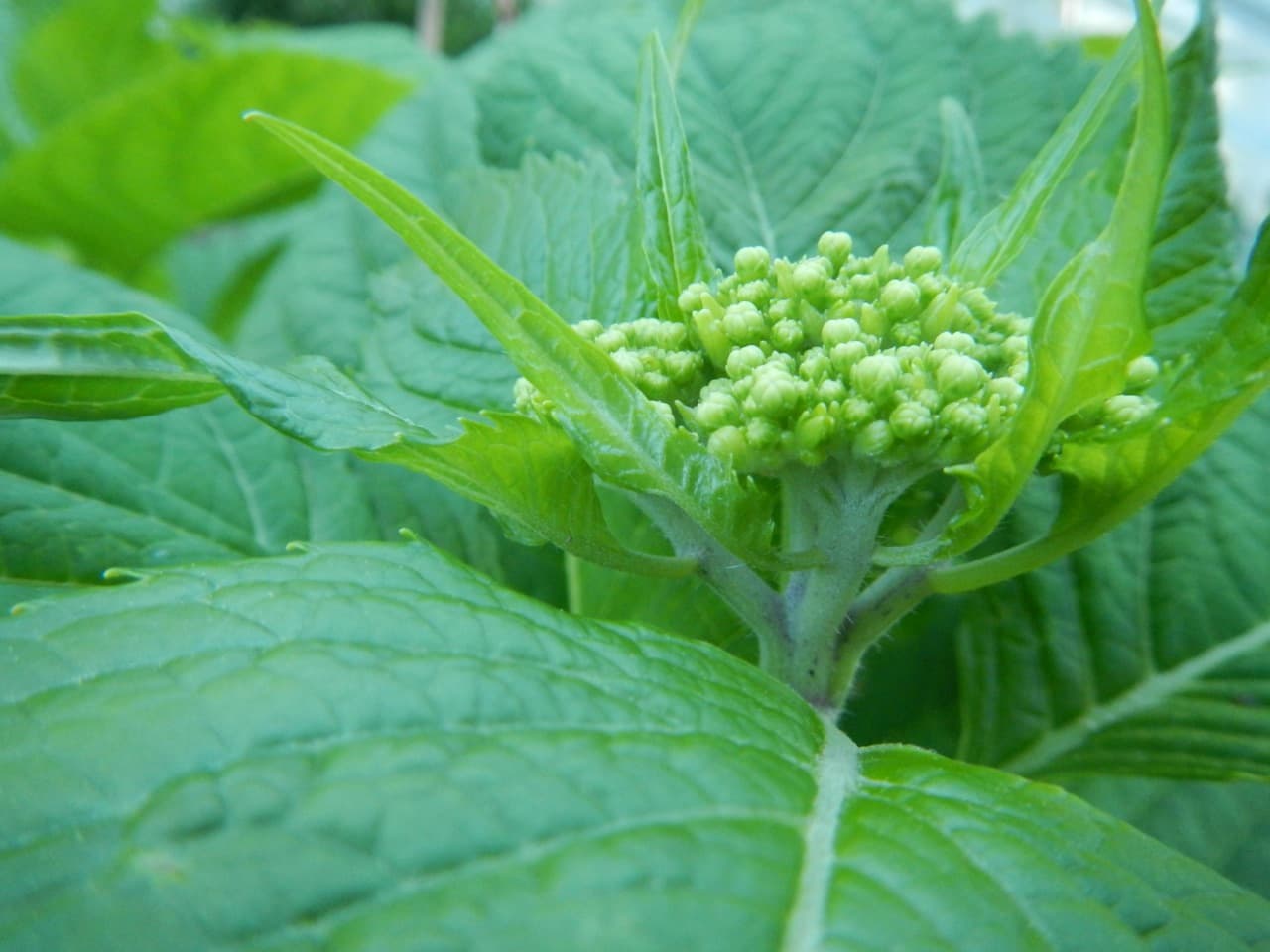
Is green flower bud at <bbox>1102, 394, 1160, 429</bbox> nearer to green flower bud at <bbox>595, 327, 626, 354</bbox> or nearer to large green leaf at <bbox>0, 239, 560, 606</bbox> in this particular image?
green flower bud at <bbox>595, 327, 626, 354</bbox>

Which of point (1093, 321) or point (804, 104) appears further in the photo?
point (804, 104)

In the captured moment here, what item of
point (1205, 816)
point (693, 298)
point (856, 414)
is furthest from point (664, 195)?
point (1205, 816)

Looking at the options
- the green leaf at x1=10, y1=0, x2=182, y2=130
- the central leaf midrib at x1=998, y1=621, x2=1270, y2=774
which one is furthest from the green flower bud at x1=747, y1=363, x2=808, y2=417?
the green leaf at x1=10, y1=0, x2=182, y2=130

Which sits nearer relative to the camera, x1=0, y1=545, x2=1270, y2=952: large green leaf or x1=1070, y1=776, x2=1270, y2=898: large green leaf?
x1=0, y1=545, x2=1270, y2=952: large green leaf

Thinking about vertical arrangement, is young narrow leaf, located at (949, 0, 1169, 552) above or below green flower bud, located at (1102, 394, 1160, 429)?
below

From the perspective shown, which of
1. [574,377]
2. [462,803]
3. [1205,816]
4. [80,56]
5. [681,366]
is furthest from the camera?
[80,56]

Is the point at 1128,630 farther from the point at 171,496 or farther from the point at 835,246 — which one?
the point at 171,496

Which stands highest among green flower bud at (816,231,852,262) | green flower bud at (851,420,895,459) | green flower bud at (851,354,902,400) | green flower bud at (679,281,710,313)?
green flower bud at (816,231,852,262)

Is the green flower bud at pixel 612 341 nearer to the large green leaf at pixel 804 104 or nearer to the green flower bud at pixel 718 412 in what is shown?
the green flower bud at pixel 718 412
